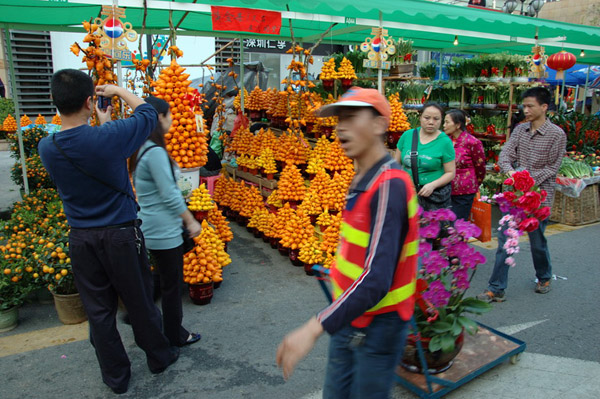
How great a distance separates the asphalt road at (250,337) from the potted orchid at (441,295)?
0.41m

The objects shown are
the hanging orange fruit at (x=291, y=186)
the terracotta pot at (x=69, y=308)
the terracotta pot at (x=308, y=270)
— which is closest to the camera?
the terracotta pot at (x=69, y=308)

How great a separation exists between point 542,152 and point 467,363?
2.41 m

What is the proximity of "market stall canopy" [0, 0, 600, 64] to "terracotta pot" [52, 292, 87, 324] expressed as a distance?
2570 millimetres

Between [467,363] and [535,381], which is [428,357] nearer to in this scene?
[467,363]

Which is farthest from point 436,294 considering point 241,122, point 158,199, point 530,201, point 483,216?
point 241,122

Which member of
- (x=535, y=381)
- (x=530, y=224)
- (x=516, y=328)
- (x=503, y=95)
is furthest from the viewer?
(x=503, y=95)

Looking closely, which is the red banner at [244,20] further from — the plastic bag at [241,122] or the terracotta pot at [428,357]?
the terracotta pot at [428,357]

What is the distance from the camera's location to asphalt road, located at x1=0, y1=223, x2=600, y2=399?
3096 millimetres

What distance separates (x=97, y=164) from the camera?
263cm

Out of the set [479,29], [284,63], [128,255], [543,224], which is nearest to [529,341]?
[543,224]

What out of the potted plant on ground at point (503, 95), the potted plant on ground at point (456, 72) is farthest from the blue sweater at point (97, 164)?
the potted plant on ground at point (456, 72)

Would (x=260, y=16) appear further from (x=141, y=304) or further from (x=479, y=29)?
(x=479, y=29)

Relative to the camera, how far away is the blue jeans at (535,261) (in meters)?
4.30

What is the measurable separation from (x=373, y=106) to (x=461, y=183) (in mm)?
3321
